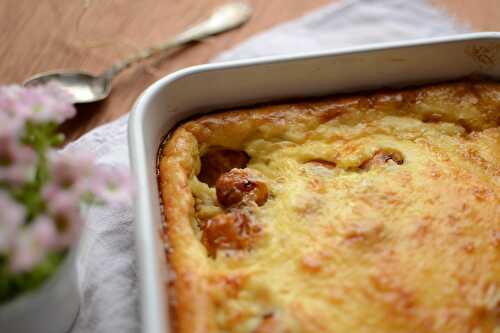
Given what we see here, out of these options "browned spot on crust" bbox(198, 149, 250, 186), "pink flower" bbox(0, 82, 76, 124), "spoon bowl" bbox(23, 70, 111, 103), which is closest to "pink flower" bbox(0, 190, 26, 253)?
"pink flower" bbox(0, 82, 76, 124)

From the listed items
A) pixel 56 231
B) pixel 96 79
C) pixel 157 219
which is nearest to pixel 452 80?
pixel 157 219

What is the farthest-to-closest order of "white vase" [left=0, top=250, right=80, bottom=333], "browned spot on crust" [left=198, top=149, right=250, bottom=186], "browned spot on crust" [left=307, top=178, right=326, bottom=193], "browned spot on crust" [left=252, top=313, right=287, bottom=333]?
"browned spot on crust" [left=198, top=149, right=250, bottom=186] → "browned spot on crust" [left=307, top=178, right=326, bottom=193] → "browned spot on crust" [left=252, top=313, right=287, bottom=333] → "white vase" [left=0, top=250, right=80, bottom=333]

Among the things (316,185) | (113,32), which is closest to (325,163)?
(316,185)

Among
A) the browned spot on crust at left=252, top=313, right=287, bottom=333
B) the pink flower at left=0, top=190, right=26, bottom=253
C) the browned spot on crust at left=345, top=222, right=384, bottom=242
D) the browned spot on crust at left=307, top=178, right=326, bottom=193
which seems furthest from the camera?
the browned spot on crust at left=307, top=178, right=326, bottom=193

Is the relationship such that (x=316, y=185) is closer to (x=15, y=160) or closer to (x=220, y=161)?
(x=220, y=161)

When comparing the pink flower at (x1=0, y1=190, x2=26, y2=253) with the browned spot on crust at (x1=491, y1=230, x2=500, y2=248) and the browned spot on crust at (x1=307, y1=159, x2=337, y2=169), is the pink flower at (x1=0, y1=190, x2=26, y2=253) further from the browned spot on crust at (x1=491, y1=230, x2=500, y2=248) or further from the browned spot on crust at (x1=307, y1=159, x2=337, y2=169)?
the browned spot on crust at (x1=491, y1=230, x2=500, y2=248)

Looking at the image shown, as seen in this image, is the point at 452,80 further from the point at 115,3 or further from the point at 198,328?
the point at 115,3

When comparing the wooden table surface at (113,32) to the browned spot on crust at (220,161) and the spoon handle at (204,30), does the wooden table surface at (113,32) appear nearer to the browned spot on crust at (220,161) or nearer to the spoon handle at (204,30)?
the spoon handle at (204,30)
